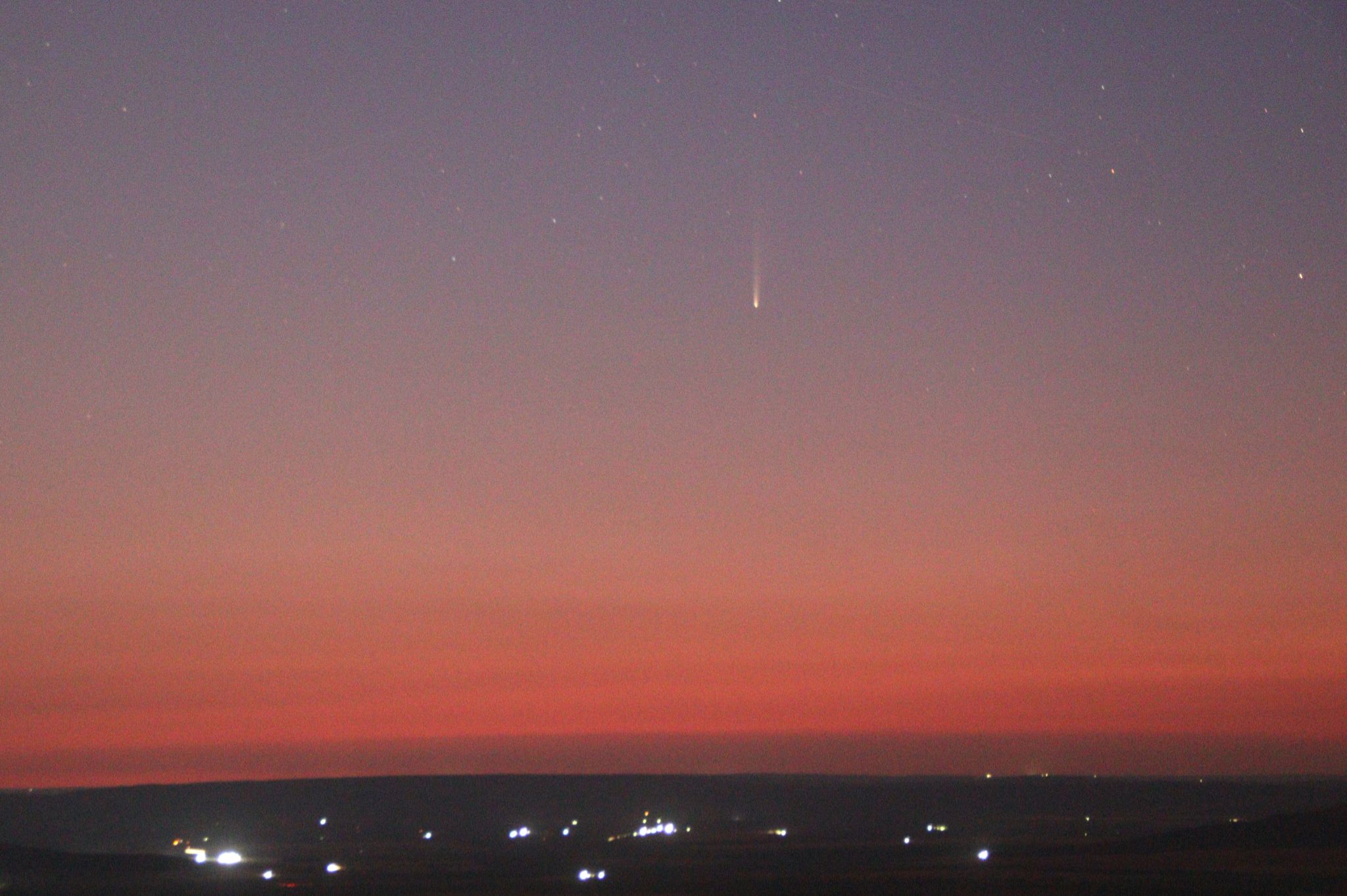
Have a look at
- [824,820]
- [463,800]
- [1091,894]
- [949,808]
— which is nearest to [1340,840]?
[1091,894]

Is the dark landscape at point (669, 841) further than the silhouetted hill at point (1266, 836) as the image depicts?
No

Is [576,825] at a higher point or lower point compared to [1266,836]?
lower

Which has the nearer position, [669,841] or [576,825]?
[669,841]

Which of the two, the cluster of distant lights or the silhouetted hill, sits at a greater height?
the silhouetted hill

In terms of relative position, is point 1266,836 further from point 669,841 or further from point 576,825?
point 576,825

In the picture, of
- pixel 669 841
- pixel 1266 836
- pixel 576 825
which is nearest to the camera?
pixel 1266 836

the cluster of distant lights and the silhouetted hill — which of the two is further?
the silhouetted hill

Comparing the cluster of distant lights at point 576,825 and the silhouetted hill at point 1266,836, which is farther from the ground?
the silhouetted hill at point 1266,836

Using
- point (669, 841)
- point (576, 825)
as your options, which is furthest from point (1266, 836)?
point (576, 825)
